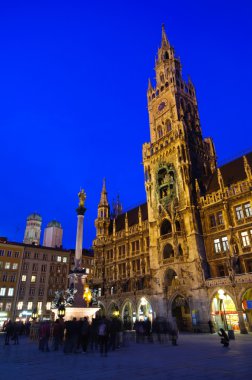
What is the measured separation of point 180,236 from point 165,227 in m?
4.39

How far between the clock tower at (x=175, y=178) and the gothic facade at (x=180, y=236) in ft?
0.47

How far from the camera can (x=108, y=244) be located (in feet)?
186

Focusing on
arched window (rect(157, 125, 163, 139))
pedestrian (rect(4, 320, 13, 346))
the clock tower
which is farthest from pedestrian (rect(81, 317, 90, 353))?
arched window (rect(157, 125, 163, 139))

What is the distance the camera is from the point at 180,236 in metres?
39.5

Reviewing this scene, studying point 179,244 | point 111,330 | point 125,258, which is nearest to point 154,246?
point 179,244

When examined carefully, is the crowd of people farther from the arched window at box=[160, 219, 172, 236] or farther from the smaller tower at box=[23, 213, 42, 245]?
the smaller tower at box=[23, 213, 42, 245]

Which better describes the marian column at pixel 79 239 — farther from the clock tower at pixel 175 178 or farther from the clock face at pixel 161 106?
the clock face at pixel 161 106

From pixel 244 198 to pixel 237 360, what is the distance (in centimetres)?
2620

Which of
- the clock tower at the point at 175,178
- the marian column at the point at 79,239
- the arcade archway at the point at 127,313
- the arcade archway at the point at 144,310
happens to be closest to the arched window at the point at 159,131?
the clock tower at the point at 175,178

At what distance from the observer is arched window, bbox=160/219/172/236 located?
43.2 meters

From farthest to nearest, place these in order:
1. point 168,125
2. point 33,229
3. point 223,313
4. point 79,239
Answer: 1. point 33,229
2. point 168,125
3. point 79,239
4. point 223,313

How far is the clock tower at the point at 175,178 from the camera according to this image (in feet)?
125

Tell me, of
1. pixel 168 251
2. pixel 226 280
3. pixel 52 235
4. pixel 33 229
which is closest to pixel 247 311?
pixel 226 280

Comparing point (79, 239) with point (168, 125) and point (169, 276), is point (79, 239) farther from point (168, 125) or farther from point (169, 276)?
point (168, 125)
